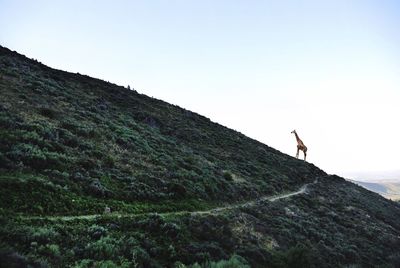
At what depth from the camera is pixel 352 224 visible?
30094 millimetres

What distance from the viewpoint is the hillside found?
42.0 feet

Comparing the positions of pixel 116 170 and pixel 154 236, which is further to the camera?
pixel 116 170

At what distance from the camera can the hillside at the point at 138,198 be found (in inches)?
504

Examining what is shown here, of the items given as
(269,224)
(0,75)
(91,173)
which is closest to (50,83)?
(0,75)

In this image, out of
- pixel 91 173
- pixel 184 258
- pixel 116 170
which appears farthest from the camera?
pixel 116 170

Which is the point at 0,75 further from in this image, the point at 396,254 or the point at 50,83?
the point at 396,254

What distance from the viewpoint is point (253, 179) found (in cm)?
3359

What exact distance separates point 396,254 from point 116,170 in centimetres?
1796

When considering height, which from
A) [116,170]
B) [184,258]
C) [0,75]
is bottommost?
[184,258]

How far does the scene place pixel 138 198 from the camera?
19.0 m

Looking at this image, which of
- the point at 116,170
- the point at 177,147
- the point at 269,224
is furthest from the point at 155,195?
the point at 177,147

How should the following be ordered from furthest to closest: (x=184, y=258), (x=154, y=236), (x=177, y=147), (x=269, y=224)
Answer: (x=177, y=147) → (x=269, y=224) → (x=154, y=236) → (x=184, y=258)

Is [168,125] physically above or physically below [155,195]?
above

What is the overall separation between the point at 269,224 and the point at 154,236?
9.30 metres
